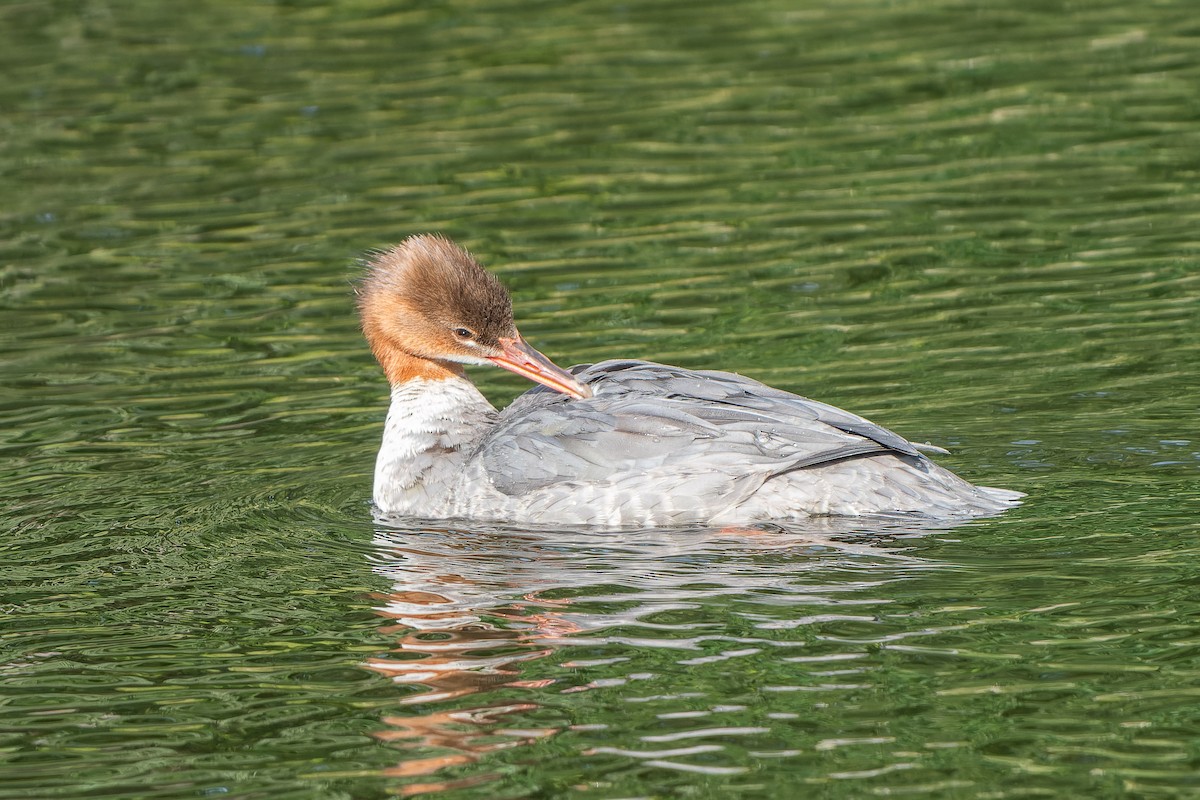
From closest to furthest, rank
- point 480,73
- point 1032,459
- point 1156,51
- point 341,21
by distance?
point 1032,459, point 1156,51, point 480,73, point 341,21

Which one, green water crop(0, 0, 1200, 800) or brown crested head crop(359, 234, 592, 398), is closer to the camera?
green water crop(0, 0, 1200, 800)

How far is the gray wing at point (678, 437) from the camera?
25.9 feet

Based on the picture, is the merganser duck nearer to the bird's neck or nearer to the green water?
the bird's neck

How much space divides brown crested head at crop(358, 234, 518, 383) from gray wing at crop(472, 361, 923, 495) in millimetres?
576

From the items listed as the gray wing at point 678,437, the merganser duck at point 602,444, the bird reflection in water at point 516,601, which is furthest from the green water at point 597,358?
the gray wing at point 678,437

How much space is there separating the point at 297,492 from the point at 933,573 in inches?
135

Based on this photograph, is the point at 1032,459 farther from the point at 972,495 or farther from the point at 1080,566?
the point at 1080,566

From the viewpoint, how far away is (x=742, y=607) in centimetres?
674

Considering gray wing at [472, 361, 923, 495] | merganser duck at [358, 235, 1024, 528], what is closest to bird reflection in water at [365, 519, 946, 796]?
merganser duck at [358, 235, 1024, 528]

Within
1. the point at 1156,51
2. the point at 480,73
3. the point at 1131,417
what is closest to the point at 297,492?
the point at 1131,417

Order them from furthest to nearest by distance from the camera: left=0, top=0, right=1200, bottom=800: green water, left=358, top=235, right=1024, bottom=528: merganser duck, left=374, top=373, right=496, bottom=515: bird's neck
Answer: left=374, top=373, right=496, bottom=515: bird's neck < left=358, top=235, right=1024, bottom=528: merganser duck < left=0, top=0, right=1200, bottom=800: green water

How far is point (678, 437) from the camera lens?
26.3 ft

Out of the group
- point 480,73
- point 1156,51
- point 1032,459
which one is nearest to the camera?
point 1032,459

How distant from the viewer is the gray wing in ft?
25.9
